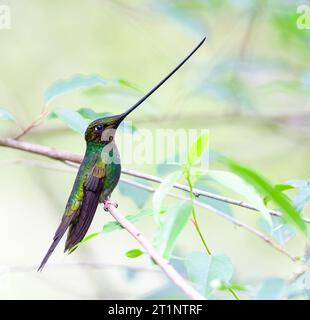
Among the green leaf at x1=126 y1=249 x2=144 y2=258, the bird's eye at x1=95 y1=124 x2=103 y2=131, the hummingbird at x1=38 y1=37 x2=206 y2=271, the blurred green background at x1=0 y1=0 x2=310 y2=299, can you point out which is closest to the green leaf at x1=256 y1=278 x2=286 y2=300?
the green leaf at x1=126 y1=249 x2=144 y2=258

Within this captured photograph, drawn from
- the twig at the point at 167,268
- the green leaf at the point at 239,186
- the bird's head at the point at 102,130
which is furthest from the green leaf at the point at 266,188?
the bird's head at the point at 102,130

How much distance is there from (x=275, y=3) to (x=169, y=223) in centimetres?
146

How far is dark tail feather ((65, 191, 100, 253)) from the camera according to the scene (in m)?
1.04

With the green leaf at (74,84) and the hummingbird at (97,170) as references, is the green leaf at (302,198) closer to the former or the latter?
the hummingbird at (97,170)

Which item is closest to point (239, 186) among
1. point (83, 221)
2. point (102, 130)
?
point (83, 221)

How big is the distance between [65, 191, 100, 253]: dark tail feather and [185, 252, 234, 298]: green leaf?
0.19 meters

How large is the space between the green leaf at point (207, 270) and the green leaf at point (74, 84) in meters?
0.53

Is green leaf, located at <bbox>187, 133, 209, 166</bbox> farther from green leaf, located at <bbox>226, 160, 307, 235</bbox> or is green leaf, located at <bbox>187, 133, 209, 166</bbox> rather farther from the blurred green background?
the blurred green background

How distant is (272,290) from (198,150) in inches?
11.8

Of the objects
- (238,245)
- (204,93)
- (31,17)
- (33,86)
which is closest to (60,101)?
(33,86)

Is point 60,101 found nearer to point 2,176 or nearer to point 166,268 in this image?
point 2,176

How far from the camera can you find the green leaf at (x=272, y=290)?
1.03m

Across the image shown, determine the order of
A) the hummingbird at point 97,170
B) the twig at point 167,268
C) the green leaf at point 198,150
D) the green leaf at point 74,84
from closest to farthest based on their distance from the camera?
the twig at point 167,268 → the green leaf at point 198,150 → the hummingbird at point 97,170 → the green leaf at point 74,84

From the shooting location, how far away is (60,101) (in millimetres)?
3828
